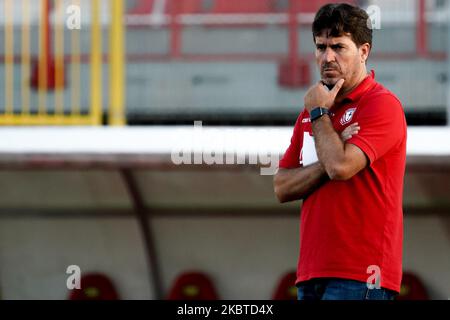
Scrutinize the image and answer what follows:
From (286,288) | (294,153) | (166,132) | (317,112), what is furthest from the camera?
(286,288)

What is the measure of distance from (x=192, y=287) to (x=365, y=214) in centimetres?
339

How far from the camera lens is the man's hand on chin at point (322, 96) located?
3.22 m

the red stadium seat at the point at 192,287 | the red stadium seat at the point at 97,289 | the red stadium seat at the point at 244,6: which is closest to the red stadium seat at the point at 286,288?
the red stadium seat at the point at 192,287

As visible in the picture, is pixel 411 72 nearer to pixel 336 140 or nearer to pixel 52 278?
pixel 52 278

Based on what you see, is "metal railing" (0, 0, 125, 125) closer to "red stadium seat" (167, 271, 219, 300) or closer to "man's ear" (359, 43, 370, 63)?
"red stadium seat" (167, 271, 219, 300)

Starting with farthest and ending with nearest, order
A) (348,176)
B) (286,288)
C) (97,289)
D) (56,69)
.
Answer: (97,289) < (286,288) < (56,69) < (348,176)

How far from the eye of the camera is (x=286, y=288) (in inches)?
249

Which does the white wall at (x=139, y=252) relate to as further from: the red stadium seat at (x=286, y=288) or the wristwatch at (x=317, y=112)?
the wristwatch at (x=317, y=112)

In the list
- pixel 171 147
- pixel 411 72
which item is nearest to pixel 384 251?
pixel 171 147

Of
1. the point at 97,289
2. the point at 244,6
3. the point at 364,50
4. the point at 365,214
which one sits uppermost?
the point at 244,6

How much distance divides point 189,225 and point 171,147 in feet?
3.43

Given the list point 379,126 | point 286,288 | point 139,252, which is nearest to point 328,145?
point 379,126

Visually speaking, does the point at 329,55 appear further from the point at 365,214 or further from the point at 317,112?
the point at 365,214

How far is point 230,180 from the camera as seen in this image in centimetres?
626
